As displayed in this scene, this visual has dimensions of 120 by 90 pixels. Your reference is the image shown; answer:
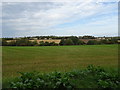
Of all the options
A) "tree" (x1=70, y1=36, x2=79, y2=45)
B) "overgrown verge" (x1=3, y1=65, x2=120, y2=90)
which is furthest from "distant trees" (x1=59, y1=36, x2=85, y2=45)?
"overgrown verge" (x1=3, y1=65, x2=120, y2=90)

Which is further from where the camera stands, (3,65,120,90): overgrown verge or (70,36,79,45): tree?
(70,36,79,45): tree

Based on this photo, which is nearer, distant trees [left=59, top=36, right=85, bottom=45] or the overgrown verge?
the overgrown verge

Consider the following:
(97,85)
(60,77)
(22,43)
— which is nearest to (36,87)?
(60,77)

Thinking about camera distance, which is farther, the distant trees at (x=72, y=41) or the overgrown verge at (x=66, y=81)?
the distant trees at (x=72, y=41)

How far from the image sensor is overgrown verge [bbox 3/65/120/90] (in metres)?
3.44

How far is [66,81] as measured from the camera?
357 cm

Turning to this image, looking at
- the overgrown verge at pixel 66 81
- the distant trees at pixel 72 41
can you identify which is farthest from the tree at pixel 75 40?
the overgrown verge at pixel 66 81

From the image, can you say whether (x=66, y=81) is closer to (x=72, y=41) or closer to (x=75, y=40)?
(x=75, y=40)

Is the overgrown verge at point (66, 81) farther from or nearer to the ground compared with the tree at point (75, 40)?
nearer to the ground

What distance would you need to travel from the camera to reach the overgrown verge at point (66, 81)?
3.44 m

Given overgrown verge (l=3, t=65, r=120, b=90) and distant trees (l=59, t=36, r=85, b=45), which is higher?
distant trees (l=59, t=36, r=85, b=45)

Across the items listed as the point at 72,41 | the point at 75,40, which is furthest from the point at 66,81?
the point at 72,41

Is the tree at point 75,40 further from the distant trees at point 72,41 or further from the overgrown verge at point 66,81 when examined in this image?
the overgrown verge at point 66,81

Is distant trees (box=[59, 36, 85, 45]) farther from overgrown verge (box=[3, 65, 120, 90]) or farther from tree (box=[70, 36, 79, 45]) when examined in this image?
overgrown verge (box=[3, 65, 120, 90])
